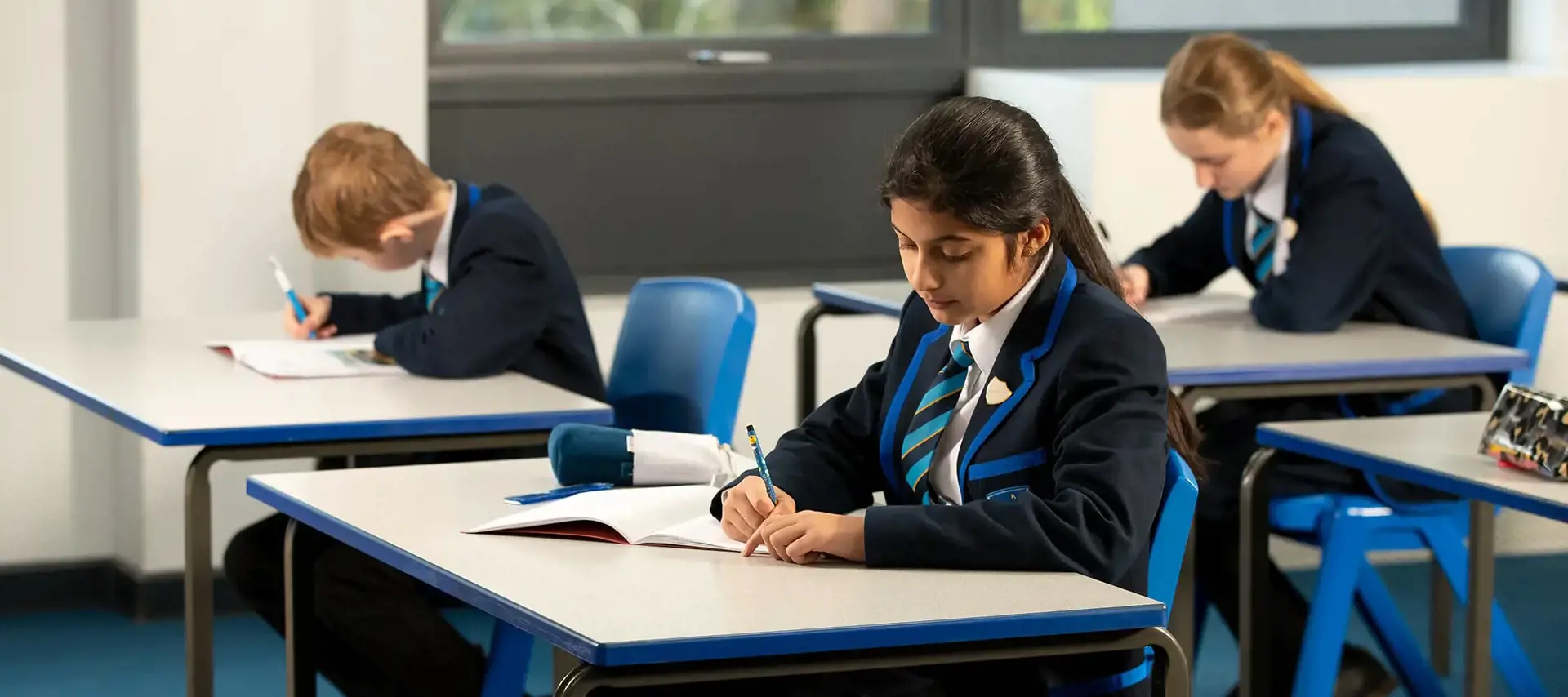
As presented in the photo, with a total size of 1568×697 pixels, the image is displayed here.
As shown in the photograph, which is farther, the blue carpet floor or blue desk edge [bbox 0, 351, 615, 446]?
the blue carpet floor

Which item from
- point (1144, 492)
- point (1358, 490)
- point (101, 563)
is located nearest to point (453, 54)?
point (101, 563)

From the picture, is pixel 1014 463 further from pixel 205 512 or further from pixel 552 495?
pixel 205 512

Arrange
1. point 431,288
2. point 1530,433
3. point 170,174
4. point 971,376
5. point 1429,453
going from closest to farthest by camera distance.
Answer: point 971,376 < point 1530,433 < point 1429,453 < point 431,288 < point 170,174

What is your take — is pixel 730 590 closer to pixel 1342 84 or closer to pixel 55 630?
pixel 55 630

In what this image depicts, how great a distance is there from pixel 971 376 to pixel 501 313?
124cm

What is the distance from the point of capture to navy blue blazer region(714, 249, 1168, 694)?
1942 millimetres

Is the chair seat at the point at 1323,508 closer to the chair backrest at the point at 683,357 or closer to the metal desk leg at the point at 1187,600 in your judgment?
the metal desk leg at the point at 1187,600

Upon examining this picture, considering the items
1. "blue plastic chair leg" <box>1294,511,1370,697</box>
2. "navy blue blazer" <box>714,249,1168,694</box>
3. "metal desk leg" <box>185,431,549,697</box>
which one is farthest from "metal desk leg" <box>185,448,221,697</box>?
"blue plastic chair leg" <box>1294,511,1370,697</box>

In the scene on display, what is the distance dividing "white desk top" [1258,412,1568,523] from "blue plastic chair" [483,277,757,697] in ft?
2.56

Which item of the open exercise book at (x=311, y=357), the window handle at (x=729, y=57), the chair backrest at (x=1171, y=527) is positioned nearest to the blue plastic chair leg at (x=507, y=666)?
the open exercise book at (x=311, y=357)

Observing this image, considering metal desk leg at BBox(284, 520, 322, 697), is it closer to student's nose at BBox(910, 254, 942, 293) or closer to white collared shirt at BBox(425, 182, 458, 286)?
white collared shirt at BBox(425, 182, 458, 286)

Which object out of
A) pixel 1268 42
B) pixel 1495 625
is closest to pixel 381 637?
pixel 1495 625

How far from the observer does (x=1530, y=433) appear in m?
2.50

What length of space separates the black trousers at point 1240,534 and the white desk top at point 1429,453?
28 centimetres
